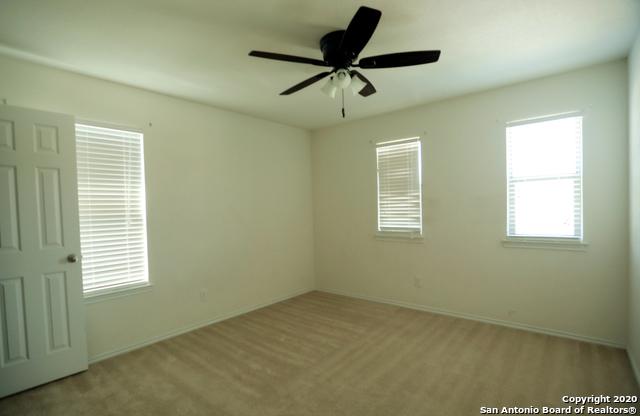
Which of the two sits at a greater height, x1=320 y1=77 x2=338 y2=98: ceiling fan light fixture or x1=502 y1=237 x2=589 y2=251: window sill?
x1=320 y1=77 x2=338 y2=98: ceiling fan light fixture

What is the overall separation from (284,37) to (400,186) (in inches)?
103

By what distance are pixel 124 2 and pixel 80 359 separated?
2891mm

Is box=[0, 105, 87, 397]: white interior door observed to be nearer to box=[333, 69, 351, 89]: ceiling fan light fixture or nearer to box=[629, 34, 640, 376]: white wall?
box=[333, 69, 351, 89]: ceiling fan light fixture

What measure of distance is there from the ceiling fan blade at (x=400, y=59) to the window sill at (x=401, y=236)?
2551 mm

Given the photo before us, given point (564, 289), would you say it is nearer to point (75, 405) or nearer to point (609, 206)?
point (609, 206)

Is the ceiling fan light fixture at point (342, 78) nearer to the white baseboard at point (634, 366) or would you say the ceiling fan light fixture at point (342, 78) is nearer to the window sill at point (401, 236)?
the window sill at point (401, 236)

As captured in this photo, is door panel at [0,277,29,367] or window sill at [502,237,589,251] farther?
window sill at [502,237,589,251]

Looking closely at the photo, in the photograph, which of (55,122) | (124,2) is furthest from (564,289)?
(55,122)

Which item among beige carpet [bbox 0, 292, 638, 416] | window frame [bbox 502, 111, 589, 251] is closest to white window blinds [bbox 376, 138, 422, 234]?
window frame [bbox 502, 111, 589, 251]

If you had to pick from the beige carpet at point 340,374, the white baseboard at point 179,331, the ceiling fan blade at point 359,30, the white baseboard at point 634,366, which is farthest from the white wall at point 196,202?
the white baseboard at point 634,366

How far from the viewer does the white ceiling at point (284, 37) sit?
1959 millimetres

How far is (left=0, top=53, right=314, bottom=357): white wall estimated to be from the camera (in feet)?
9.52

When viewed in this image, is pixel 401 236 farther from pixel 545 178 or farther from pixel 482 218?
pixel 545 178

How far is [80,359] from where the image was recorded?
105 inches
